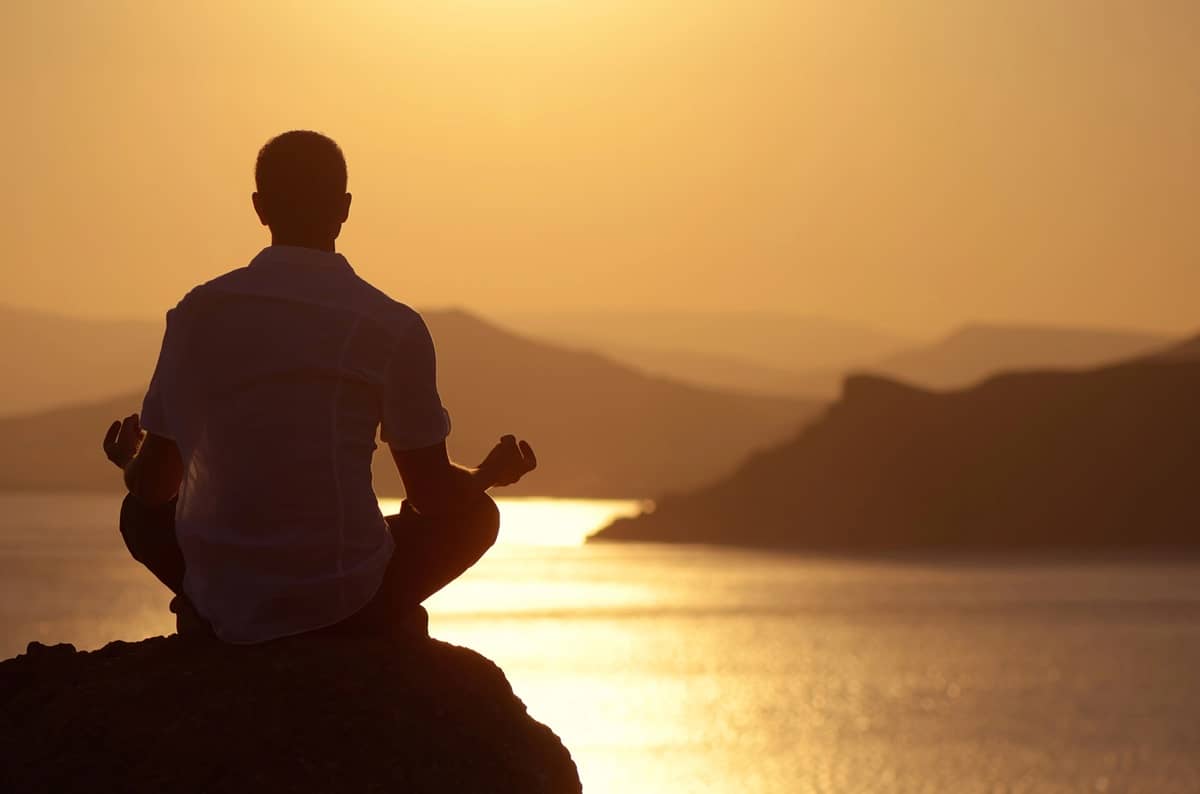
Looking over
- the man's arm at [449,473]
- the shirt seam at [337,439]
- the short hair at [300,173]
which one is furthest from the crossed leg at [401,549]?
the short hair at [300,173]

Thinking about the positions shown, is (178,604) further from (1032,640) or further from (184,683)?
(1032,640)

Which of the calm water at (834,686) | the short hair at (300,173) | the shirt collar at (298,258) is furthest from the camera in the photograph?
the calm water at (834,686)

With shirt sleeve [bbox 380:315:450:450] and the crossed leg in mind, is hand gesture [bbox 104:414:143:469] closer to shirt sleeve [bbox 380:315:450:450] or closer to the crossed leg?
the crossed leg

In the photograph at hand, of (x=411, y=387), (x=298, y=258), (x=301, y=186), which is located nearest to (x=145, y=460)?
(x=298, y=258)

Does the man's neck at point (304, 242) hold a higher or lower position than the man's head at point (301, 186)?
lower

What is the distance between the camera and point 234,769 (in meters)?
6.10

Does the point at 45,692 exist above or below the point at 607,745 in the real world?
above

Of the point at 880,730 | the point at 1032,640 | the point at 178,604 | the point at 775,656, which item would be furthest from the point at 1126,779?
the point at 178,604

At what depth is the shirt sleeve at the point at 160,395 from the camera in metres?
6.10

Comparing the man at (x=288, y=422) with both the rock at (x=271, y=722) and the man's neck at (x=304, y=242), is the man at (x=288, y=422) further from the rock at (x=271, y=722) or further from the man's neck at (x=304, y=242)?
the rock at (x=271, y=722)

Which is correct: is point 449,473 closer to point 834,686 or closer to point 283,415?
point 283,415

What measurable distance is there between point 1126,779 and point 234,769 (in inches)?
3627

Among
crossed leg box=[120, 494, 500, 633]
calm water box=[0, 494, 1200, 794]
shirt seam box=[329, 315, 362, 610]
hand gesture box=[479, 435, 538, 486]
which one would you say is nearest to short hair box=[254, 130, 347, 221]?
shirt seam box=[329, 315, 362, 610]

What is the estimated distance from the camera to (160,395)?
6.14 metres
